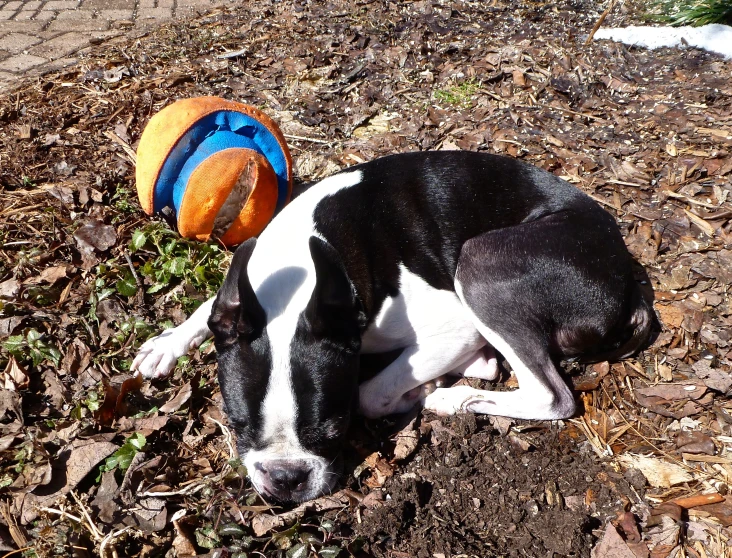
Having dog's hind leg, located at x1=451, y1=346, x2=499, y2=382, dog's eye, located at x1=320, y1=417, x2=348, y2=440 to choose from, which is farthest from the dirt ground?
dog's eye, located at x1=320, y1=417, x2=348, y2=440

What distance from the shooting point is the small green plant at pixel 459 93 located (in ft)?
22.4

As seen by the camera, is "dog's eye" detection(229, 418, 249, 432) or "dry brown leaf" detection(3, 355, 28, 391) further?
"dry brown leaf" detection(3, 355, 28, 391)

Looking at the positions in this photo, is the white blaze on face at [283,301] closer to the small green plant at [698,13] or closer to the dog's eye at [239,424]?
the dog's eye at [239,424]

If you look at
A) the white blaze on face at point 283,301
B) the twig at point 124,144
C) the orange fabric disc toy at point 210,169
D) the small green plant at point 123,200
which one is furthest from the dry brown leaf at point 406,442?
the twig at point 124,144

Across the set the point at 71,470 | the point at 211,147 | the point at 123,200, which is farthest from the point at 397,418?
the point at 123,200

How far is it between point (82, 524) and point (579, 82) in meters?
6.04

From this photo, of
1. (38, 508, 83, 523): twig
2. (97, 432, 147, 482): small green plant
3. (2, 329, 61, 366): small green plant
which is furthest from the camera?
(2, 329, 61, 366): small green plant

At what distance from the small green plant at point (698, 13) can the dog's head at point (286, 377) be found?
6445mm

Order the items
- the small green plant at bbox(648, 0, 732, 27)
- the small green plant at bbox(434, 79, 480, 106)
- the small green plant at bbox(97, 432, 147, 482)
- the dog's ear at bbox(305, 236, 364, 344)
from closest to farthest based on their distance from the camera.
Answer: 1. the dog's ear at bbox(305, 236, 364, 344)
2. the small green plant at bbox(97, 432, 147, 482)
3. the small green plant at bbox(434, 79, 480, 106)
4. the small green plant at bbox(648, 0, 732, 27)

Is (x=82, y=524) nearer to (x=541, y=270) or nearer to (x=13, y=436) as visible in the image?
(x=13, y=436)

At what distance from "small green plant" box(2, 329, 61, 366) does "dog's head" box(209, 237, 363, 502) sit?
54.8 inches

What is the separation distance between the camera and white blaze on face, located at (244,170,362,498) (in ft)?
10.8

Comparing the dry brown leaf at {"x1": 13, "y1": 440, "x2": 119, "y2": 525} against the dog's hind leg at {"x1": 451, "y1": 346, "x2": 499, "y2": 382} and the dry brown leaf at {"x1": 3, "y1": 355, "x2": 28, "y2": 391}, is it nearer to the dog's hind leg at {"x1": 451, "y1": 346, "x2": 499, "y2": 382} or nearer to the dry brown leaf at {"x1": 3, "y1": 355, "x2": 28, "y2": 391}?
the dry brown leaf at {"x1": 3, "y1": 355, "x2": 28, "y2": 391}

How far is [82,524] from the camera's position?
3365 millimetres
